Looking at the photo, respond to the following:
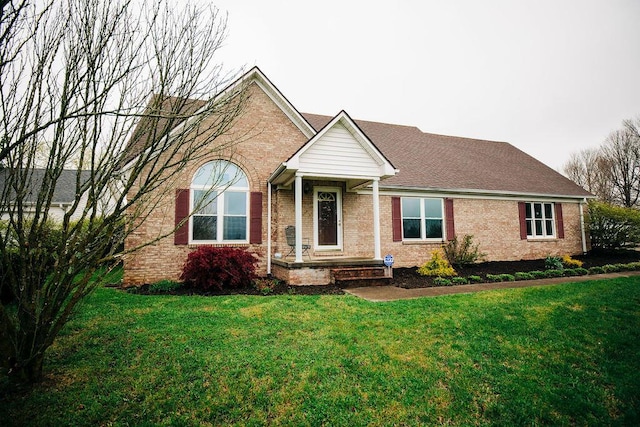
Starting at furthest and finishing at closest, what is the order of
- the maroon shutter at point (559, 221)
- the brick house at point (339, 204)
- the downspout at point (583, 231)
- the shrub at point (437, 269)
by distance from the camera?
the downspout at point (583, 231), the maroon shutter at point (559, 221), the shrub at point (437, 269), the brick house at point (339, 204)

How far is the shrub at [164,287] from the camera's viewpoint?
825 centimetres

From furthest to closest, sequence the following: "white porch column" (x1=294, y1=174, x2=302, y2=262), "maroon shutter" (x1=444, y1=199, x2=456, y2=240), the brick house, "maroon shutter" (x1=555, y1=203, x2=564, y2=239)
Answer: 1. "maroon shutter" (x1=555, y1=203, x2=564, y2=239)
2. "maroon shutter" (x1=444, y1=199, x2=456, y2=240)
3. the brick house
4. "white porch column" (x1=294, y1=174, x2=302, y2=262)

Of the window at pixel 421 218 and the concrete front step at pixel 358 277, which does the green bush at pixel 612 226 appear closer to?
the window at pixel 421 218

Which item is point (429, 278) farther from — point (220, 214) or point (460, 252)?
point (220, 214)

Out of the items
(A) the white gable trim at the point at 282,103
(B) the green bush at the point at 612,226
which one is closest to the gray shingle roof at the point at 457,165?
(B) the green bush at the point at 612,226

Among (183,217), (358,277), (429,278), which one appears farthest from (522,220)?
(183,217)

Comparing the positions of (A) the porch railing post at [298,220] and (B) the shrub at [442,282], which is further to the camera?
(B) the shrub at [442,282]

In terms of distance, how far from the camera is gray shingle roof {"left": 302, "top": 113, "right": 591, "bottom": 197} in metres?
13.6

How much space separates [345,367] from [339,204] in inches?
319

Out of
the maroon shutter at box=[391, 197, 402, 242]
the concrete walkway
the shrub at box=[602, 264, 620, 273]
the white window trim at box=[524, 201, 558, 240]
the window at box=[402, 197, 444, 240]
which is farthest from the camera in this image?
the white window trim at box=[524, 201, 558, 240]

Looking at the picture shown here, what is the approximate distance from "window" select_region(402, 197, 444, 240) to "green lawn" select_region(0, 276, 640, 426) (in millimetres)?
6742

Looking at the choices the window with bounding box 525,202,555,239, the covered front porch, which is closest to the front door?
the covered front porch

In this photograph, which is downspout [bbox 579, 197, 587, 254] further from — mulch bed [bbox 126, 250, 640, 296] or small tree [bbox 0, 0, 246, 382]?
small tree [bbox 0, 0, 246, 382]

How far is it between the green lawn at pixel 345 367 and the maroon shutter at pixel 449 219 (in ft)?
22.8
